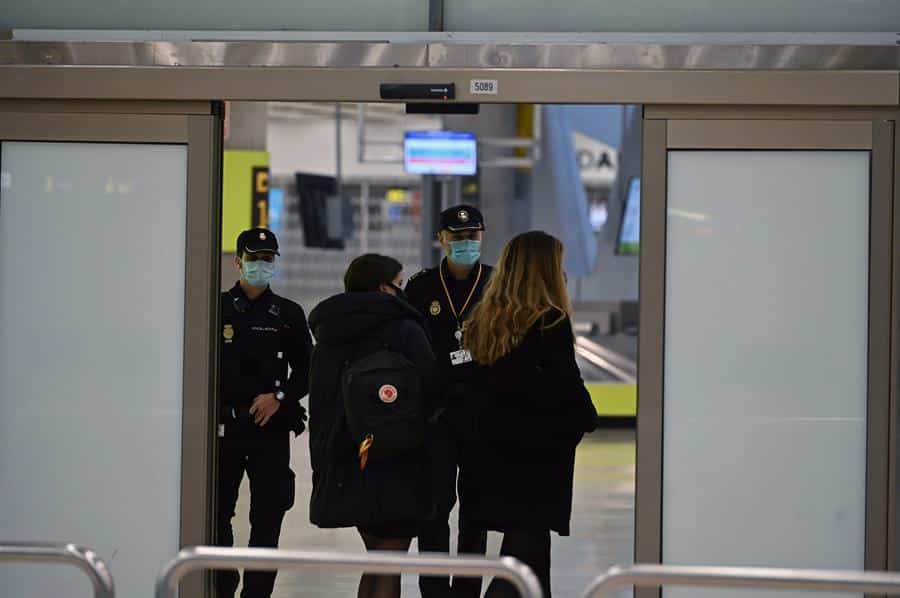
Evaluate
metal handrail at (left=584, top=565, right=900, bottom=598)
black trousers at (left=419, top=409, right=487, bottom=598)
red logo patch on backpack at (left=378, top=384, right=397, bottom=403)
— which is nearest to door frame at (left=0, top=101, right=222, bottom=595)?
red logo patch on backpack at (left=378, top=384, right=397, bottom=403)

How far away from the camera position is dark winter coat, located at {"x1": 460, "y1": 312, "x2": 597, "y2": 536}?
15.1 feet

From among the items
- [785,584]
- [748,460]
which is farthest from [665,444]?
[785,584]

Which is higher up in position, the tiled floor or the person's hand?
the person's hand

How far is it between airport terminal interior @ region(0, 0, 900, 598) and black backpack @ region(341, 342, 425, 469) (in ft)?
0.14

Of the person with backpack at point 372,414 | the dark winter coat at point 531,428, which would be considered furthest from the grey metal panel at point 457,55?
the dark winter coat at point 531,428

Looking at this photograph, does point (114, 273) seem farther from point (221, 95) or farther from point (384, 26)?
point (384, 26)

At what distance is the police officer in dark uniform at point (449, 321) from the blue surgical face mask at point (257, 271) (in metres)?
→ 0.64

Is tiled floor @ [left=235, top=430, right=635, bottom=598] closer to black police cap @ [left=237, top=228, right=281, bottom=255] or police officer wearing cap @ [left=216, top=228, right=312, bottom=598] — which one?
police officer wearing cap @ [left=216, top=228, right=312, bottom=598]

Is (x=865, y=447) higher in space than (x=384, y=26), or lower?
lower

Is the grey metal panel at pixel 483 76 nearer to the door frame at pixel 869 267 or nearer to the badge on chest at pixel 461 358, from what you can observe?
the door frame at pixel 869 267

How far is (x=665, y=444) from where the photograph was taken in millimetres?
4902

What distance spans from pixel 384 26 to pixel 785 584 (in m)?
2.71

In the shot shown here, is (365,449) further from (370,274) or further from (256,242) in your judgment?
(256,242)

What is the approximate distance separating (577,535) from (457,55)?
4.52m
